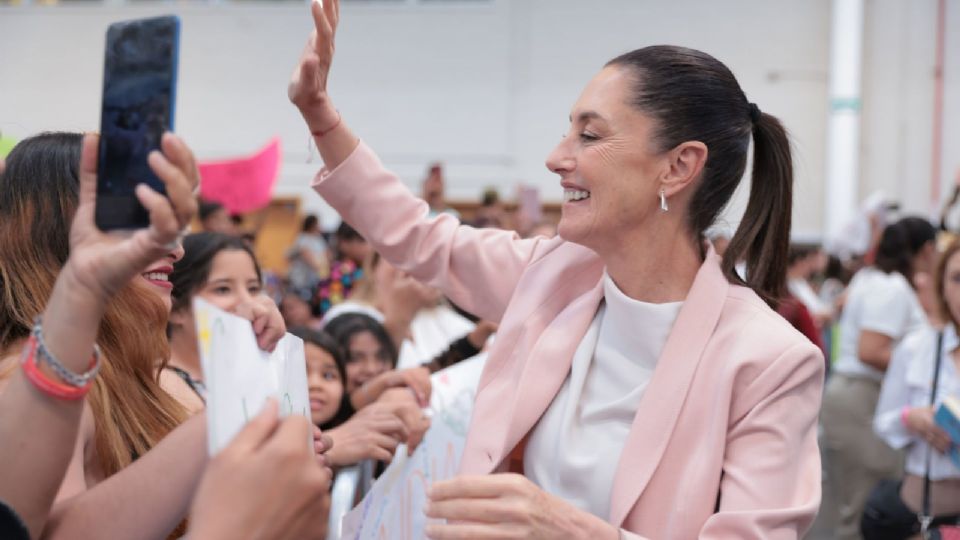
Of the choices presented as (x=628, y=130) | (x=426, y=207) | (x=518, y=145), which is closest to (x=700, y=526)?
(x=628, y=130)

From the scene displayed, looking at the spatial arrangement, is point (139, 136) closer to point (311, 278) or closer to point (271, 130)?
point (311, 278)

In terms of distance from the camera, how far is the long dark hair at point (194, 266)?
2.42 m

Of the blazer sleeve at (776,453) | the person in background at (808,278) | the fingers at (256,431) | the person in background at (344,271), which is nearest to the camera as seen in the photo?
the fingers at (256,431)

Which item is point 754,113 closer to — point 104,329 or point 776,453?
point 776,453

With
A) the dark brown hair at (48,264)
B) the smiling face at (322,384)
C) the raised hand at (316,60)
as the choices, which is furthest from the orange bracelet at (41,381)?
the smiling face at (322,384)

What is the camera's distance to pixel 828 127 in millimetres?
12023

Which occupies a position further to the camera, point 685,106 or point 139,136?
point 685,106

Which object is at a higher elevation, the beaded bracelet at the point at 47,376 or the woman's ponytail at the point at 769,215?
the beaded bracelet at the point at 47,376

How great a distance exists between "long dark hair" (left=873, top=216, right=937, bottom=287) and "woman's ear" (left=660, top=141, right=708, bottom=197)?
3740 mm

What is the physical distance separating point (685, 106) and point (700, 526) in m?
0.64

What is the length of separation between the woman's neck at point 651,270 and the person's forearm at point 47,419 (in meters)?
0.88

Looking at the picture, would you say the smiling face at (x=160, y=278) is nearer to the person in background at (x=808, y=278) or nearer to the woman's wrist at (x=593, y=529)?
the woman's wrist at (x=593, y=529)

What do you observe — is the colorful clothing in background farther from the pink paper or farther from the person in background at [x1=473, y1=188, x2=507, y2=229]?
the pink paper

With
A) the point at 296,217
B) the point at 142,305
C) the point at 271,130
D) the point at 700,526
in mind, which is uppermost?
the point at 142,305
